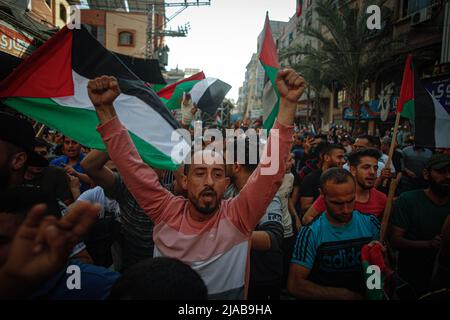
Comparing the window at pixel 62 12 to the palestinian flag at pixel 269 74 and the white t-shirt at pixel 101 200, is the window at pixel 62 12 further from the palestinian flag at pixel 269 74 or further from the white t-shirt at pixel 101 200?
the white t-shirt at pixel 101 200

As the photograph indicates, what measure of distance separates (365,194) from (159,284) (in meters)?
2.71

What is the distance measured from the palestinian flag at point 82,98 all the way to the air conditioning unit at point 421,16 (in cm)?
1765

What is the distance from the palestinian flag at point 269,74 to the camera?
2898 millimetres

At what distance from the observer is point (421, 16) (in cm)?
1627

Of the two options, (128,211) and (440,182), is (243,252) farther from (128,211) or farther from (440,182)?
(440,182)

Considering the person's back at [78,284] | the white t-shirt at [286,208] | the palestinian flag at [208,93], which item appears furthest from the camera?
the palestinian flag at [208,93]

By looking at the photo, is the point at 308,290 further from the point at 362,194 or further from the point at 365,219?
the point at 362,194

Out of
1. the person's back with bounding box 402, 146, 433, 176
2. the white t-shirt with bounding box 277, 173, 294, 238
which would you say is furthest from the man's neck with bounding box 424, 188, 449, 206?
the person's back with bounding box 402, 146, 433, 176

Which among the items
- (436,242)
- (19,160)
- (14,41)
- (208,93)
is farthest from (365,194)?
(14,41)

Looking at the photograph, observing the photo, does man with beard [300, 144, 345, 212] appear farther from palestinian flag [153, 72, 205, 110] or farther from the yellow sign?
the yellow sign

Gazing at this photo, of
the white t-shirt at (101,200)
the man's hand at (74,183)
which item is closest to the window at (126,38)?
the man's hand at (74,183)

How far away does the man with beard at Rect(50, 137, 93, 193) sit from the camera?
13.1 feet

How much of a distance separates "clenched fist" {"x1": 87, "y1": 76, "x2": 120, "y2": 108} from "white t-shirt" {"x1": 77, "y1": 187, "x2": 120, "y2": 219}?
132cm
